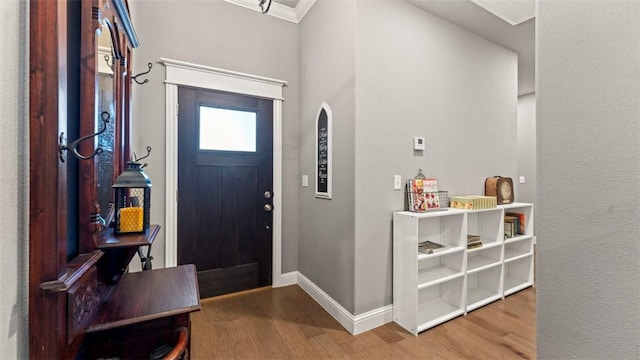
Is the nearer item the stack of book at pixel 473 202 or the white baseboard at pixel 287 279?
the stack of book at pixel 473 202

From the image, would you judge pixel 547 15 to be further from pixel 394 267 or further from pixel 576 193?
pixel 394 267

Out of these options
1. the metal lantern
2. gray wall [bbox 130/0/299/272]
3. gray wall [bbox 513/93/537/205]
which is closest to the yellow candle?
the metal lantern

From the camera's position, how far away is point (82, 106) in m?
0.87

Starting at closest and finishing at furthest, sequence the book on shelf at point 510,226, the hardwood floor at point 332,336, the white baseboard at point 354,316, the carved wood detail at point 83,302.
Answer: the carved wood detail at point 83,302, the hardwood floor at point 332,336, the white baseboard at point 354,316, the book on shelf at point 510,226

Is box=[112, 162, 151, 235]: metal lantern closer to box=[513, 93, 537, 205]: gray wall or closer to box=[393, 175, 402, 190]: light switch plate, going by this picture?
box=[393, 175, 402, 190]: light switch plate

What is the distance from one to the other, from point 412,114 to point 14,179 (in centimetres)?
255

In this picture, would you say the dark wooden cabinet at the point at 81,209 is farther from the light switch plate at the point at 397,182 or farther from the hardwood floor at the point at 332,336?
the light switch plate at the point at 397,182

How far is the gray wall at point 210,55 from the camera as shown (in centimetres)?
238

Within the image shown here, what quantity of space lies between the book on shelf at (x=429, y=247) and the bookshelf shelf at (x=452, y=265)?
3cm

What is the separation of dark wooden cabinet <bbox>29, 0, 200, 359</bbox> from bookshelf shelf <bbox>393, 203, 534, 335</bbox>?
1673 mm

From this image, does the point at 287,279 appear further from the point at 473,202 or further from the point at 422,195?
the point at 473,202

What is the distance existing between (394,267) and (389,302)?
31 cm

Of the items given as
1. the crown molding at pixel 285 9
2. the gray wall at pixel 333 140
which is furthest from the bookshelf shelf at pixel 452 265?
the crown molding at pixel 285 9

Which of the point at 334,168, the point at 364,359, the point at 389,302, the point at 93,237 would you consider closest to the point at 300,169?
the point at 334,168
